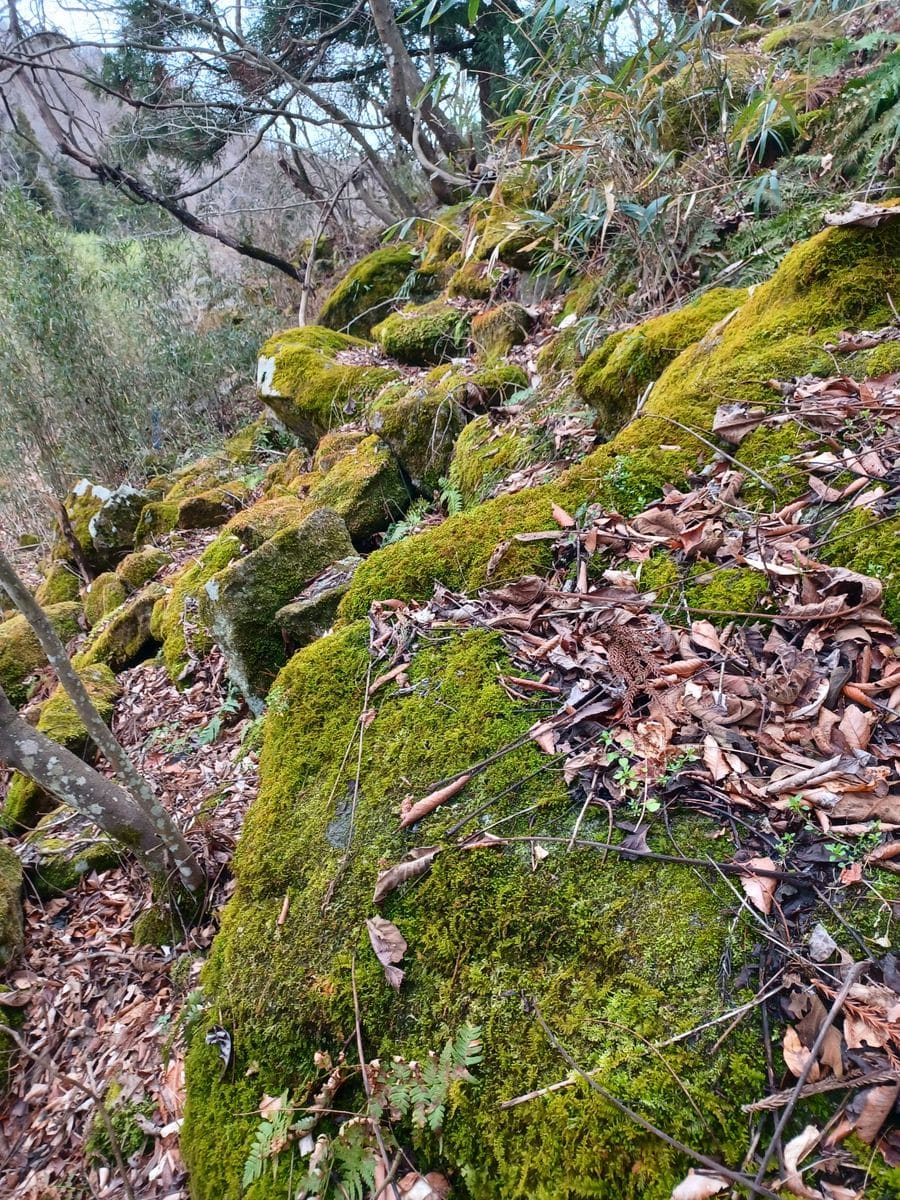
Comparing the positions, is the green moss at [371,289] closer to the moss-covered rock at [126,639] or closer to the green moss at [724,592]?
the moss-covered rock at [126,639]

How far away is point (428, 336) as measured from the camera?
281 inches

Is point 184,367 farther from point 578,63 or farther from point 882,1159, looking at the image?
point 882,1159

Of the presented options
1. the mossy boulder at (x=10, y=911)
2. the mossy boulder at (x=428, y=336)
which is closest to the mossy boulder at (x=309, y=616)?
the mossy boulder at (x=10, y=911)

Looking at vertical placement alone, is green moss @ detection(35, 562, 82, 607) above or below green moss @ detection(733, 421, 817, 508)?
above

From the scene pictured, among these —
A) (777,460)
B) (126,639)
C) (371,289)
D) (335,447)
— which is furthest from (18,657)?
(777,460)

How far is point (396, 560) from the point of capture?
9.58ft

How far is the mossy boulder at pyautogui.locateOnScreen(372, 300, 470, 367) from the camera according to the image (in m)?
6.93

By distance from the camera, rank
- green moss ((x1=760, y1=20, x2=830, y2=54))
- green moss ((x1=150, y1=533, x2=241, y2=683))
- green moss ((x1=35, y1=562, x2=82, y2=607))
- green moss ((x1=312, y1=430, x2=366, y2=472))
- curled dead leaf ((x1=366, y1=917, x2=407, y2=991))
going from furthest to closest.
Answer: green moss ((x1=35, y1=562, x2=82, y2=607))
green moss ((x1=312, y1=430, x2=366, y2=472))
green moss ((x1=760, y1=20, x2=830, y2=54))
green moss ((x1=150, y1=533, x2=241, y2=683))
curled dead leaf ((x1=366, y1=917, x2=407, y2=991))

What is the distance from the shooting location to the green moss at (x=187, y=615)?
4957 mm

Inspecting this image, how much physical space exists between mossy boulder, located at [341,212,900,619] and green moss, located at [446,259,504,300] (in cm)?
457

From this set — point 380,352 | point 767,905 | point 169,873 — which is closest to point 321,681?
point 169,873

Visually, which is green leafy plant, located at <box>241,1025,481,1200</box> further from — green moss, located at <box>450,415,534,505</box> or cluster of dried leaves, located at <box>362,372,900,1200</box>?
green moss, located at <box>450,415,534,505</box>

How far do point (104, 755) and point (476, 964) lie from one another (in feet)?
6.29

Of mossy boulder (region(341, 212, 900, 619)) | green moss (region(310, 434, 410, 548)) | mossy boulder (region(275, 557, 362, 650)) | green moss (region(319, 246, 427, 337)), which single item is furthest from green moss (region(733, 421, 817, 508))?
green moss (region(319, 246, 427, 337))
